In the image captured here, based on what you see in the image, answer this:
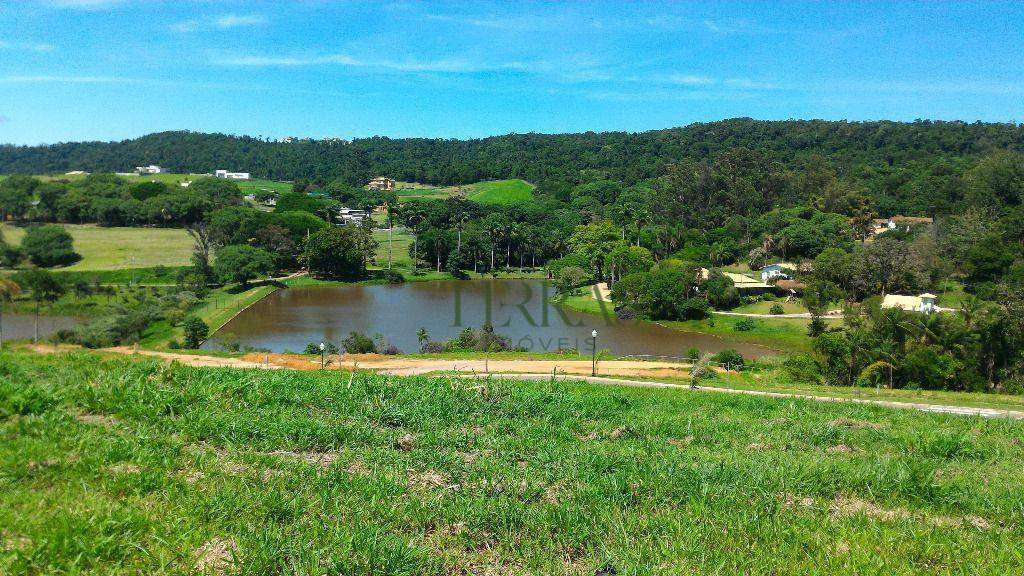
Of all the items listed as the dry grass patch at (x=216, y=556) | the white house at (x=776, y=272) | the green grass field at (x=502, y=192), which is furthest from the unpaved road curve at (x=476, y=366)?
the green grass field at (x=502, y=192)

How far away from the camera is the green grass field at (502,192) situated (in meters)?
88.2

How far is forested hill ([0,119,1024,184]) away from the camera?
9694 centimetres

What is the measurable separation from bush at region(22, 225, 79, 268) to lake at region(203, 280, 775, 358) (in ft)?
21.8

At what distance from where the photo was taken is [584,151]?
Result: 121m

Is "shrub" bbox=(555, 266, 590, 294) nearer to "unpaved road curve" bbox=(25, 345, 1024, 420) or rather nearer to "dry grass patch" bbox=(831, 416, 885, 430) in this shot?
"unpaved road curve" bbox=(25, 345, 1024, 420)

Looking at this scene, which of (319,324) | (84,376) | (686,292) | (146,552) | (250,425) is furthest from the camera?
(686,292)

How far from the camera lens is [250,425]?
775 cm

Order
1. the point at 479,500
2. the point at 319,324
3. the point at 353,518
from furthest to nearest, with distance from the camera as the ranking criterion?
the point at 319,324
the point at 479,500
the point at 353,518

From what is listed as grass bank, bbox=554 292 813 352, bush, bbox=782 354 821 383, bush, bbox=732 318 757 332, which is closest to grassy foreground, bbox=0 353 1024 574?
bush, bbox=782 354 821 383

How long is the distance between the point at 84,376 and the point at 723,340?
32.3 m

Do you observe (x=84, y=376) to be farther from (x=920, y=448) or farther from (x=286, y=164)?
(x=286, y=164)

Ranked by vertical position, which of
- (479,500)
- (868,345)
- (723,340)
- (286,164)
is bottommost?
(723,340)

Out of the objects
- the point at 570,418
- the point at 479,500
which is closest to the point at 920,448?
the point at 570,418

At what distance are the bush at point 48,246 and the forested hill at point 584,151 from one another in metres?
60.4
